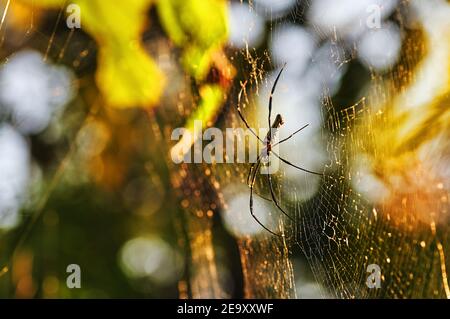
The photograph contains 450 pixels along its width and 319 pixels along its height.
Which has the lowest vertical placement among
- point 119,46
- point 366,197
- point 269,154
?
point 366,197

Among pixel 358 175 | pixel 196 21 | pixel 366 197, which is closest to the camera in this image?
pixel 196 21

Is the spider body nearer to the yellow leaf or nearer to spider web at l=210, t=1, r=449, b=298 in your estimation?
spider web at l=210, t=1, r=449, b=298

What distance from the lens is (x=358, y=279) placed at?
4.91 ft

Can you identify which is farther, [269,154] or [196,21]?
[269,154]

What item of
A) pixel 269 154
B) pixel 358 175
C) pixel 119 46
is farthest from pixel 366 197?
pixel 119 46

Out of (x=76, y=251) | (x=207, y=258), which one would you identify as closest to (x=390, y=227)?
(x=207, y=258)

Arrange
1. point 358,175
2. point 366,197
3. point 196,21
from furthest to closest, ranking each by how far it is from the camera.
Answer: point 366,197, point 358,175, point 196,21

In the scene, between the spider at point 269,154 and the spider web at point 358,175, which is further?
the spider at point 269,154

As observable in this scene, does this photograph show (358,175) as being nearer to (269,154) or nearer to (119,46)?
(269,154)

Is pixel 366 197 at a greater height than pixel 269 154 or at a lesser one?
lesser

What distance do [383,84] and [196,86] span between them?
26.2 inches

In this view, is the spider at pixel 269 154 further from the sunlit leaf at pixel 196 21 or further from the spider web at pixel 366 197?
the sunlit leaf at pixel 196 21

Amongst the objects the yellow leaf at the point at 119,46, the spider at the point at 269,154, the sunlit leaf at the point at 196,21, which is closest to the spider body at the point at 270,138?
the spider at the point at 269,154

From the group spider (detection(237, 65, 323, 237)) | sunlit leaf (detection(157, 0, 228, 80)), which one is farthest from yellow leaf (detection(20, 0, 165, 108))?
spider (detection(237, 65, 323, 237))
